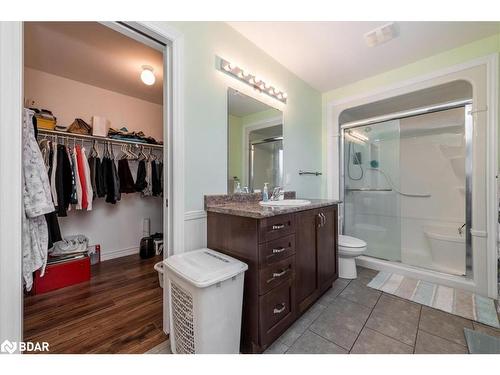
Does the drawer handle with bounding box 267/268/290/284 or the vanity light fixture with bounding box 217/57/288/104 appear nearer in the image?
the drawer handle with bounding box 267/268/290/284

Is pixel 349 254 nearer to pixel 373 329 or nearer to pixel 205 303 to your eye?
pixel 373 329

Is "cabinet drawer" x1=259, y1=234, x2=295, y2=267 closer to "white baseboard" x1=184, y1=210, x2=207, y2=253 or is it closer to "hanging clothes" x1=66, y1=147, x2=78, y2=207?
"white baseboard" x1=184, y1=210, x2=207, y2=253

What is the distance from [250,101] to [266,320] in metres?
1.73

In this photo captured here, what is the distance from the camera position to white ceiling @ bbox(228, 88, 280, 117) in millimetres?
1699

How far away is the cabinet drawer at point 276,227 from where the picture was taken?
1154mm

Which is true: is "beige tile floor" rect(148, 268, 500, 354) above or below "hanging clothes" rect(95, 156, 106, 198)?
below

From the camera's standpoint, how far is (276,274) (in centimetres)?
125

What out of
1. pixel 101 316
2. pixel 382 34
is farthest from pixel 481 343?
pixel 101 316

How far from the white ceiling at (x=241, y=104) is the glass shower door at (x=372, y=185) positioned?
62.7 inches

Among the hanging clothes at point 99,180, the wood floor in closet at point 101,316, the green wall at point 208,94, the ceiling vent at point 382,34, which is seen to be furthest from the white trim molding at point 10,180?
the ceiling vent at point 382,34

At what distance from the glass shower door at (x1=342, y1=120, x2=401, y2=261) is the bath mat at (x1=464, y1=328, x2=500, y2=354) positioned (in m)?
1.51

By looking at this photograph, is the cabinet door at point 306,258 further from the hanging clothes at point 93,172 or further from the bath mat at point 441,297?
the hanging clothes at point 93,172

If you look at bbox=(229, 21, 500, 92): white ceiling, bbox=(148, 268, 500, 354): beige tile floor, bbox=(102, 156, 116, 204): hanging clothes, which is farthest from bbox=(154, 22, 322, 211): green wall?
bbox=(102, 156, 116, 204): hanging clothes
